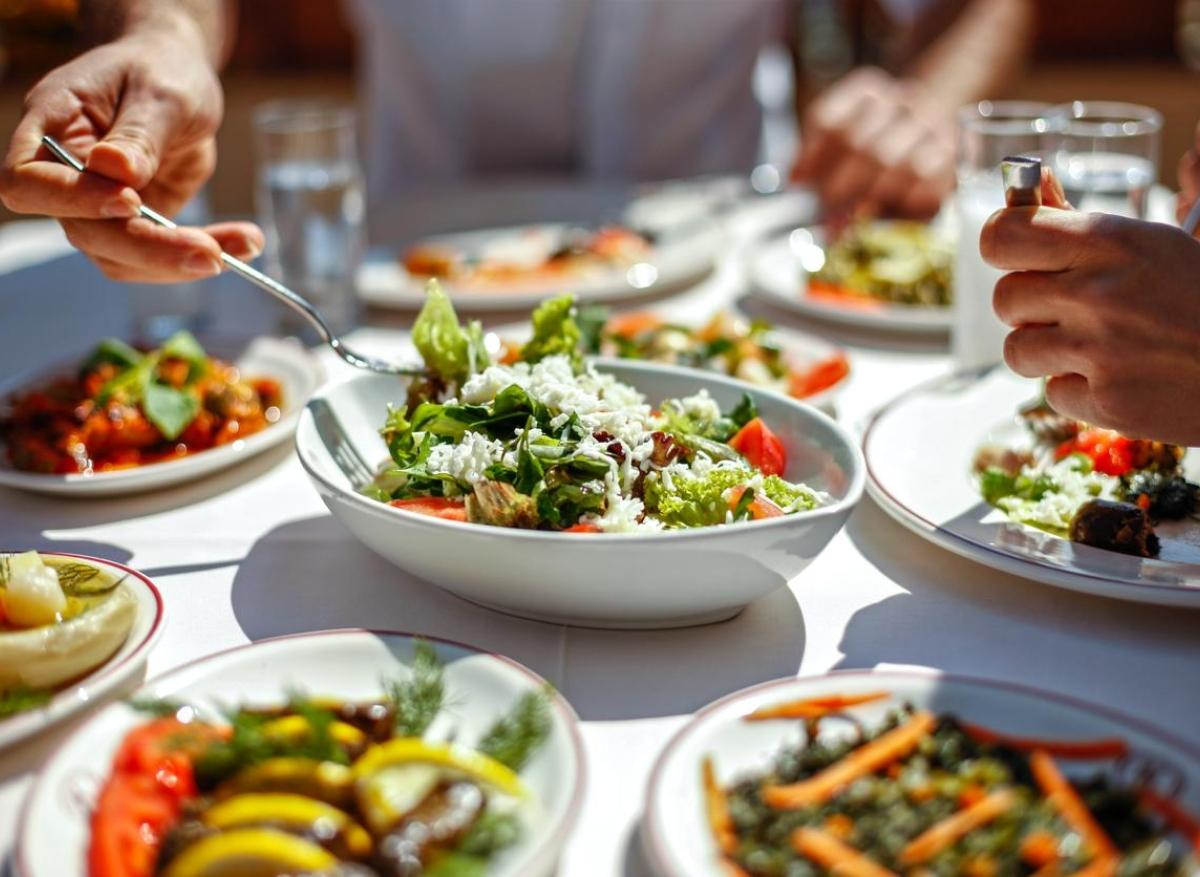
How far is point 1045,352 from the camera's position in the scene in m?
1.37

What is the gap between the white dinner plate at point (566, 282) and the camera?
2562 millimetres

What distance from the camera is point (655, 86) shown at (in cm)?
382

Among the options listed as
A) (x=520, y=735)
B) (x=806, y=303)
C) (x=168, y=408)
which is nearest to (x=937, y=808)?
(x=520, y=735)

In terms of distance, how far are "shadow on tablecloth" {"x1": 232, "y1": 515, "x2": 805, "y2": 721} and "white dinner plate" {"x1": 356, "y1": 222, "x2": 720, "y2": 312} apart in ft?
3.59

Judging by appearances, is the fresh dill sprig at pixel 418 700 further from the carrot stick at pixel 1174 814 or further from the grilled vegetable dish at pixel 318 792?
the carrot stick at pixel 1174 814

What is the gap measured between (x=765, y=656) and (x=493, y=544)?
1.16ft

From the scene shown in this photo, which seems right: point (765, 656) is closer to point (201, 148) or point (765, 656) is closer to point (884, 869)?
point (884, 869)

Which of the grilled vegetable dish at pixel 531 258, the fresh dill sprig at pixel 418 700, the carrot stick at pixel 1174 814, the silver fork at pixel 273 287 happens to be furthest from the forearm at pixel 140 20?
the carrot stick at pixel 1174 814

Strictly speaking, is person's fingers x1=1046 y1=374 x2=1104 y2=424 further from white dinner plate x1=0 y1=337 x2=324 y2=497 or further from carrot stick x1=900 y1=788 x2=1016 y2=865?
white dinner plate x1=0 y1=337 x2=324 y2=497

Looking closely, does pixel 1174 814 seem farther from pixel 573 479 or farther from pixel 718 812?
pixel 573 479

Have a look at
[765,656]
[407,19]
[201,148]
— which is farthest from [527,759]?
[407,19]

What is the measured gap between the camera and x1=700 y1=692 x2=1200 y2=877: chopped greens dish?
2.85 ft

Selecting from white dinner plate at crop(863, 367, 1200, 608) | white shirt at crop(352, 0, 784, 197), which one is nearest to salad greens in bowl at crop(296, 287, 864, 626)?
white dinner plate at crop(863, 367, 1200, 608)

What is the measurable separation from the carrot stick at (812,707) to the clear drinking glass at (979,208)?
46.3 inches
